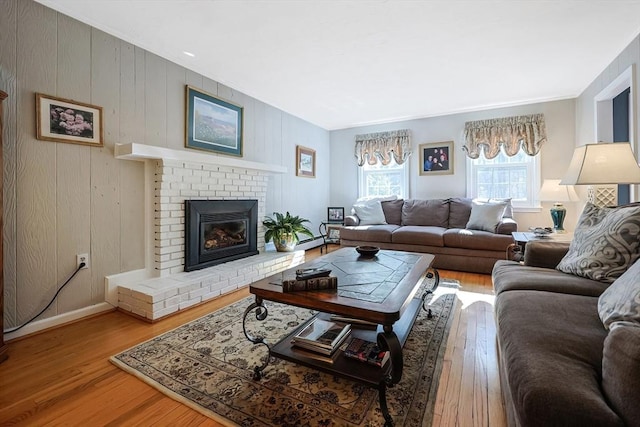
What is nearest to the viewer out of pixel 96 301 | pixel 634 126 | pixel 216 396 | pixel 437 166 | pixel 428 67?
pixel 216 396

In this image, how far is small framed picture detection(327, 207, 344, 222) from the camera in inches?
213

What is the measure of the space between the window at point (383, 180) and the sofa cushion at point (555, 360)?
395cm

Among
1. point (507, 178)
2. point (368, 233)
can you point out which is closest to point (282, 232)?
point (368, 233)

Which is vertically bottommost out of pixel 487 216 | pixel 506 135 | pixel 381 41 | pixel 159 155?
pixel 487 216

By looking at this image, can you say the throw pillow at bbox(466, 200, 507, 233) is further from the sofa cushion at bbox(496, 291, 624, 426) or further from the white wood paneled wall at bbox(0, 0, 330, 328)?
the white wood paneled wall at bbox(0, 0, 330, 328)

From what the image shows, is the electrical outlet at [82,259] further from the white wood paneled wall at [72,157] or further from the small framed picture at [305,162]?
the small framed picture at [305,162]

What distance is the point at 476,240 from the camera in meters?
3.53

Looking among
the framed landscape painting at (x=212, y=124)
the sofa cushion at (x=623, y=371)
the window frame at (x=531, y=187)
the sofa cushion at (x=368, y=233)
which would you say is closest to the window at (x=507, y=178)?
the window frame at (x=531, y=187)

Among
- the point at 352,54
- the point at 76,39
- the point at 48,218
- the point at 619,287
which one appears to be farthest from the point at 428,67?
the point at 48,218

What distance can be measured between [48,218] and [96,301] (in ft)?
2.47

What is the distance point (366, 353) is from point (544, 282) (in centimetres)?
103

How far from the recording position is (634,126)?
2529 mm

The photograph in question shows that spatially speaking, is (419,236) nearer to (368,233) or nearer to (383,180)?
(368,233)

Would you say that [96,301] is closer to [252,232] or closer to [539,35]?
[252,232]
